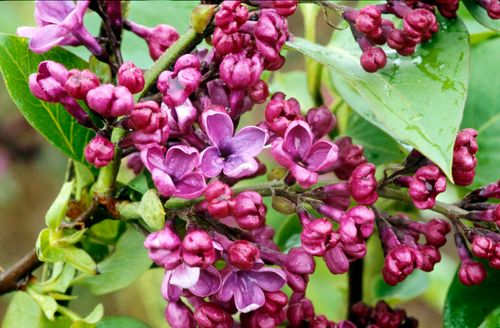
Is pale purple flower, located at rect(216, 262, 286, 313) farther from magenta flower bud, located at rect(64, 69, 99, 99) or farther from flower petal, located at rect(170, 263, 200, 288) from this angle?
magenta flower bud, located at rect(64, 69, 99, 99)

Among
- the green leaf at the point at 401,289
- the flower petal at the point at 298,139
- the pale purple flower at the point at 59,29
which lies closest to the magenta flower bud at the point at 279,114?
the flower petal at the point at 298,139

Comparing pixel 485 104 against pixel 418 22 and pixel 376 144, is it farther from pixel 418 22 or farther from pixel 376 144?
pixel 418 22

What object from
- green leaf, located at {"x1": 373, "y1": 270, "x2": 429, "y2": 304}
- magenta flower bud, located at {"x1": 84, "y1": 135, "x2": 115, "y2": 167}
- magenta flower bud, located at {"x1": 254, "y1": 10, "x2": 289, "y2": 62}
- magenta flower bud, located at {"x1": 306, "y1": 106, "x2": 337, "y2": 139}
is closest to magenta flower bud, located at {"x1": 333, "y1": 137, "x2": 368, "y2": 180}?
magenta flower bud, located at {"x1": 306, "y1": 106, "x2": 337, "y2": 139}

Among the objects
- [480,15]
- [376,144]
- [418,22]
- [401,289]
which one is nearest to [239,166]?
[418,22]

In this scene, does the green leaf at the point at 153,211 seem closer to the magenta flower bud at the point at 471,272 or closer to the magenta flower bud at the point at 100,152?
the magenta flower bud at the point at 100,152

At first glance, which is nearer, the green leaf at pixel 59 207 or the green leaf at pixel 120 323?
the green leaf at pixel 59 207

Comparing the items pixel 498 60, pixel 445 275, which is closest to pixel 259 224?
pixel 498 60

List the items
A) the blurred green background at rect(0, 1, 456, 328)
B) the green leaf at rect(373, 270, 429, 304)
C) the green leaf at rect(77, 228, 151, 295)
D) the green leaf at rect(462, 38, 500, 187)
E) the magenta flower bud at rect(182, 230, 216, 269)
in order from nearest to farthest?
the magenta flower bud at rect(182, 230, 216, 269) → the green leaf at rect(77, 228, 151, 295) → the green leaf at rect(462, 38, 500, 187) → the blurred green background at rect(0, 1, 456, 328) → the green leaf at rect(373, 270, 429, 304)
